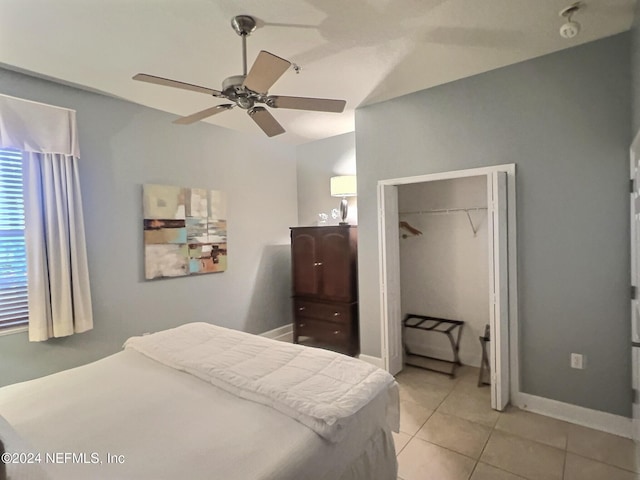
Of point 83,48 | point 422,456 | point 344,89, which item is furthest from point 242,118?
point 422,456

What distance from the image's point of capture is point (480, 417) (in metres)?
2.51

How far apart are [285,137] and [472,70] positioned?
241 centimetres

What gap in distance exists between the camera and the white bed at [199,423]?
114 centimetres

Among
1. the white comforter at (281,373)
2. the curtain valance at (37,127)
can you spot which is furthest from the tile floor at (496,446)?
the curtain valance at (37,127)

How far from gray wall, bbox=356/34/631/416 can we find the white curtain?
3142 mm

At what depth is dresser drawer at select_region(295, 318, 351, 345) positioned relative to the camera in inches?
146

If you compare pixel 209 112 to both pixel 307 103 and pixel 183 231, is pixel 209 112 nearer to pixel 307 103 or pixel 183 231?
pixel 307 103

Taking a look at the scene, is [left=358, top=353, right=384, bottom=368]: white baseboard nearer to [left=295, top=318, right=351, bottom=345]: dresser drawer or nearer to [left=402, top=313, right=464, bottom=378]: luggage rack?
[left=295, top=318, right=351, bottom=345]: dresser drawer

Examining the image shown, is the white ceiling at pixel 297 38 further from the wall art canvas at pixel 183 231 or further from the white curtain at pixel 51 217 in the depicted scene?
the wall art canvas at pixel 183 231

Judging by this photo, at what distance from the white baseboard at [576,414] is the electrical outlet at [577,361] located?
11.5 inches

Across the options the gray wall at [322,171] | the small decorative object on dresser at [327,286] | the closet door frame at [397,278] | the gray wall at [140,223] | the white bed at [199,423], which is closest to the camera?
the white bed at [199,423]

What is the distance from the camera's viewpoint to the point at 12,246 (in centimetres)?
244

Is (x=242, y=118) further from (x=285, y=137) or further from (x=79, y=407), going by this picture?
(x=79, y=407)

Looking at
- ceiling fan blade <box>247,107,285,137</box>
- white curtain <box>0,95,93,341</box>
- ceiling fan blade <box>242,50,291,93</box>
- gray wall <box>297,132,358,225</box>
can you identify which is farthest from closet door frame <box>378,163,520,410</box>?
white curtain <box>0,95,93,341</box>
